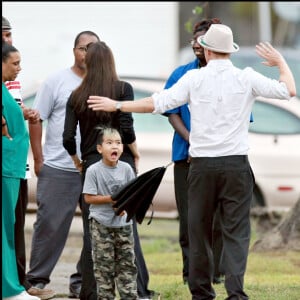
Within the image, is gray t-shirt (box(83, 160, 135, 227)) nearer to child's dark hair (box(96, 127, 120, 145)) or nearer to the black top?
child's dark hair (box(96, 127, 120, 145))

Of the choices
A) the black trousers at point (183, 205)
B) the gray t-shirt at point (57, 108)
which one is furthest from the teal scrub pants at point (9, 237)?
the black trousers at point (183, 205)

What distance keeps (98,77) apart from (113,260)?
1.27 m

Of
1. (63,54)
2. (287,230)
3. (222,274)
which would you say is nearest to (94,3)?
(63,54)

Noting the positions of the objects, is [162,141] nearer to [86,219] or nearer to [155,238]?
[155,238]

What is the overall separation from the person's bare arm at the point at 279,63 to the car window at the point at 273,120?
6.17 m

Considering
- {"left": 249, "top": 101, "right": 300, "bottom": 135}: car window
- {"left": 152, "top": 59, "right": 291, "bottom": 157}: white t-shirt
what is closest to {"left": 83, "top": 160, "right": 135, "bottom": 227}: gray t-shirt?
{"left": 152, "top": 59, "right": 291, "bottom": 157}: white t-shirt

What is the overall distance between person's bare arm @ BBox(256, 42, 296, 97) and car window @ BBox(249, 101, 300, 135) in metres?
6.17

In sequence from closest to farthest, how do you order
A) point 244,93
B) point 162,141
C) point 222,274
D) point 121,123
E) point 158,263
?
point 244,93 < point 121,123 < point 222,274 < point 158,263 < point 162,141

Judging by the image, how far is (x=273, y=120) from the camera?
1410cm

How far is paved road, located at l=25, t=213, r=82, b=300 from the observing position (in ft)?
32.8

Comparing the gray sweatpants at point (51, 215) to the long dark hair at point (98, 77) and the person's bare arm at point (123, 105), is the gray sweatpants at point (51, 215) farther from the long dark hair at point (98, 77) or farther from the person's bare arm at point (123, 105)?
the person's bare arm at point (123, 105)

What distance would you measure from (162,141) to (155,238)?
125cm

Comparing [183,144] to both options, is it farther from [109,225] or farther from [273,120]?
[273,120]

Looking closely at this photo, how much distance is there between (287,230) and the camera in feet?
39.1
